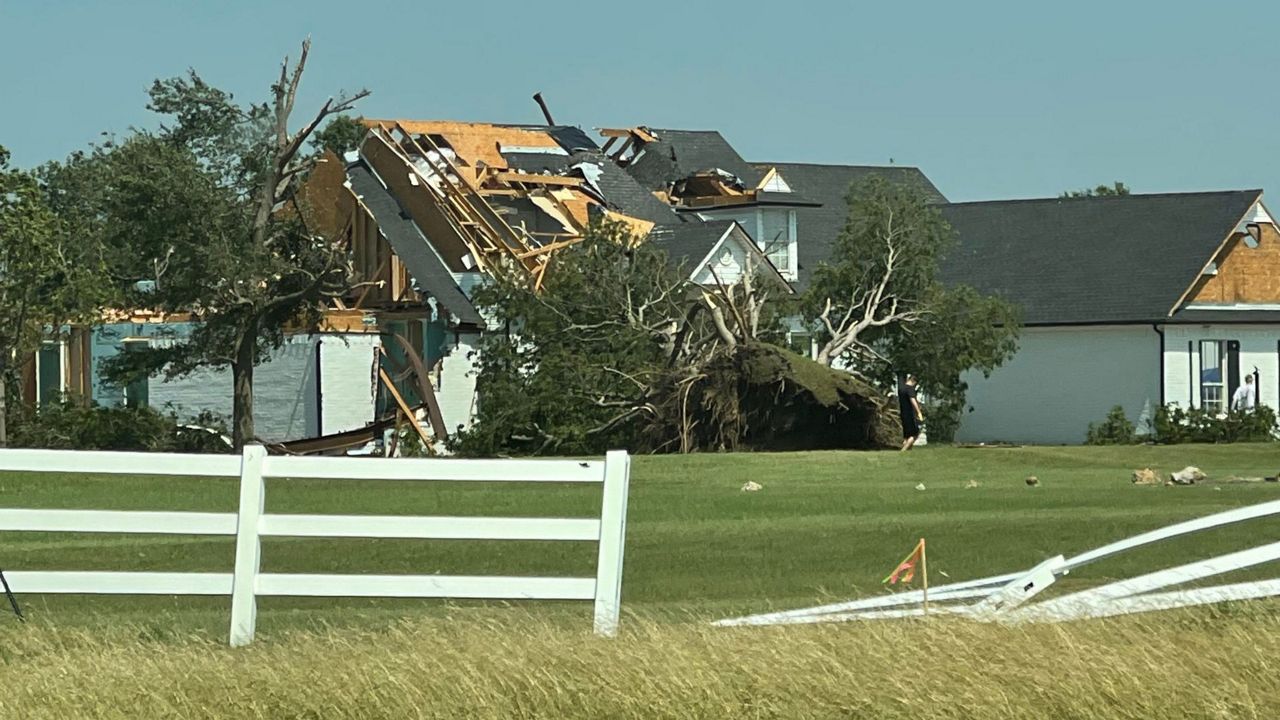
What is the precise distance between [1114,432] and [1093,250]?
7.75 metres

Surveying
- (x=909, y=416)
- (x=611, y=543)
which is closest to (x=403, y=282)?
(x=909, y=416)

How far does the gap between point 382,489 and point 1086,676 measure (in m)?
19.9

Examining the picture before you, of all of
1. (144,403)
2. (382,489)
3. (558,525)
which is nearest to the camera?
(558,525)

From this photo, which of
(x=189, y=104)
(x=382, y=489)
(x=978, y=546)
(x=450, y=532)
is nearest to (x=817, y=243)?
(x=189, y=104)

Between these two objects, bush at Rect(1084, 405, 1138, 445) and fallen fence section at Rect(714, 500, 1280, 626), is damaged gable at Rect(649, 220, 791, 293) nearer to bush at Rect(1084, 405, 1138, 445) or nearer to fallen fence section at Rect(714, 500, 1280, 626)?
bush at Rect(1084, 405, 1138, 445)

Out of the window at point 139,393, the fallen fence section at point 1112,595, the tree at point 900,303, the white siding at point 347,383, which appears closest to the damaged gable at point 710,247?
the tree at point 900,303

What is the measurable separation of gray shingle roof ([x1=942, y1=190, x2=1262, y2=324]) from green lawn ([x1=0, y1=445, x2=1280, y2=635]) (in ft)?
60.4

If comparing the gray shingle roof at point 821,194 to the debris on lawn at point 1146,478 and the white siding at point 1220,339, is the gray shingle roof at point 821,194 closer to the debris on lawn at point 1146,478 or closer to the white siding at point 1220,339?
the white siding at point 1220,339

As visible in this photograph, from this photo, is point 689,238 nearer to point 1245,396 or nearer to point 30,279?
point 1245,396

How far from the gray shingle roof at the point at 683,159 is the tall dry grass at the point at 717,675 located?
51915mm

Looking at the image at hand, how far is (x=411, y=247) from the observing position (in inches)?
2031

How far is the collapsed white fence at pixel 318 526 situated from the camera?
11078 mm

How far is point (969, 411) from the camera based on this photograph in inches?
2019

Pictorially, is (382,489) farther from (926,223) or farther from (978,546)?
(926,223)
